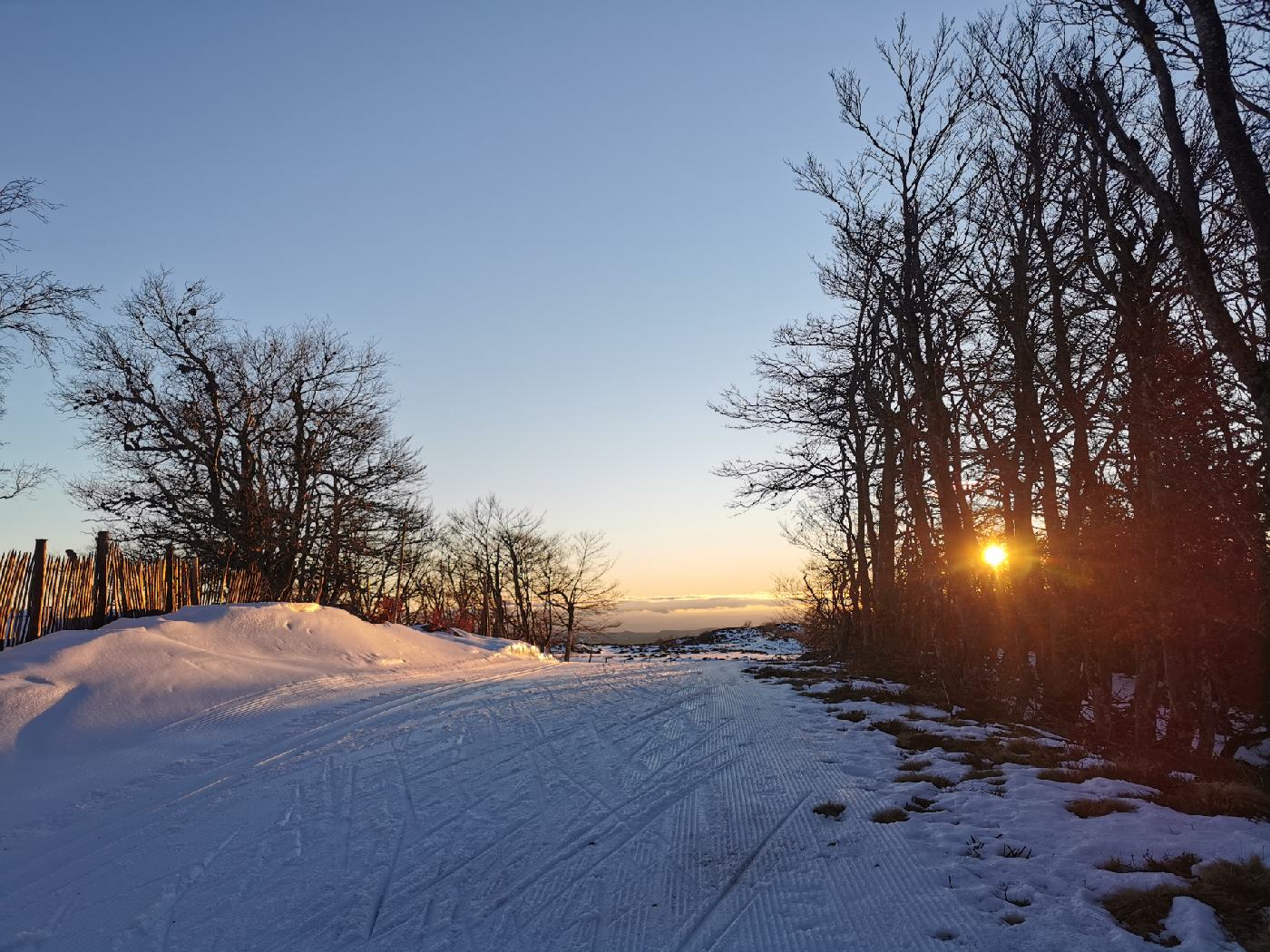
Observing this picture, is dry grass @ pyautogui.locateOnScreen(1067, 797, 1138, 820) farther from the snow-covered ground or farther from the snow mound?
the snow mound

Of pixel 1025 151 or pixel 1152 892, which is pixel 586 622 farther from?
pixel 1152 892

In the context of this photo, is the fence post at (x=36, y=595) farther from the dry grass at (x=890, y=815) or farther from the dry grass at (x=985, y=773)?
the dry grass at (x=985, y=773)

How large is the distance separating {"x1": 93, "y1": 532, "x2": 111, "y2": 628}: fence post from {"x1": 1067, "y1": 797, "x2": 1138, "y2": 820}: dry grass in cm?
1424

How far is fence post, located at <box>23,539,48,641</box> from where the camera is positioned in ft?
36.1

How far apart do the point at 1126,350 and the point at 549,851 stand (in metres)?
7.08


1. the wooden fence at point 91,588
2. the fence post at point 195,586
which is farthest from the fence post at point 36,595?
the fence post at point 195,586

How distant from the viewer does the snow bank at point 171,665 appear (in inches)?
329

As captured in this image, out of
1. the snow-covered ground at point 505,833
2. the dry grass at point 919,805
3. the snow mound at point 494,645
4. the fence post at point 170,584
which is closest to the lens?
the snow-covered ground at point 505,833

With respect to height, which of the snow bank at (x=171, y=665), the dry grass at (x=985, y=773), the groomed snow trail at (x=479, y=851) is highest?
the snow bank at (x=171, y=665)

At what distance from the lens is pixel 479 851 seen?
5.00 meters

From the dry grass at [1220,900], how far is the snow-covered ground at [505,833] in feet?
0.38

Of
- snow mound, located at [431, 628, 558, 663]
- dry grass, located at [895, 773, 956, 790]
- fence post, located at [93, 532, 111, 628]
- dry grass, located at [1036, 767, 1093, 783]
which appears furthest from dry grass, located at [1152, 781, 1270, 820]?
snow mound, located at [431, 628, 558, 663]

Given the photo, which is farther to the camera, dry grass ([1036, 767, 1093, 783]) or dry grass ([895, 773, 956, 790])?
dry grass ([895, 773, 956, 790])

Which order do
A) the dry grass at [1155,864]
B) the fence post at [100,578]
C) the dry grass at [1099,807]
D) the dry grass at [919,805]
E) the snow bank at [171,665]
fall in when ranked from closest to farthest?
1. the dry grass at [1155,864]
2. the dry grass at [1099,807]
3. the dry grass at [919,805]
4. the snow bank at [171,665]
5. the fence post at [100,578]
